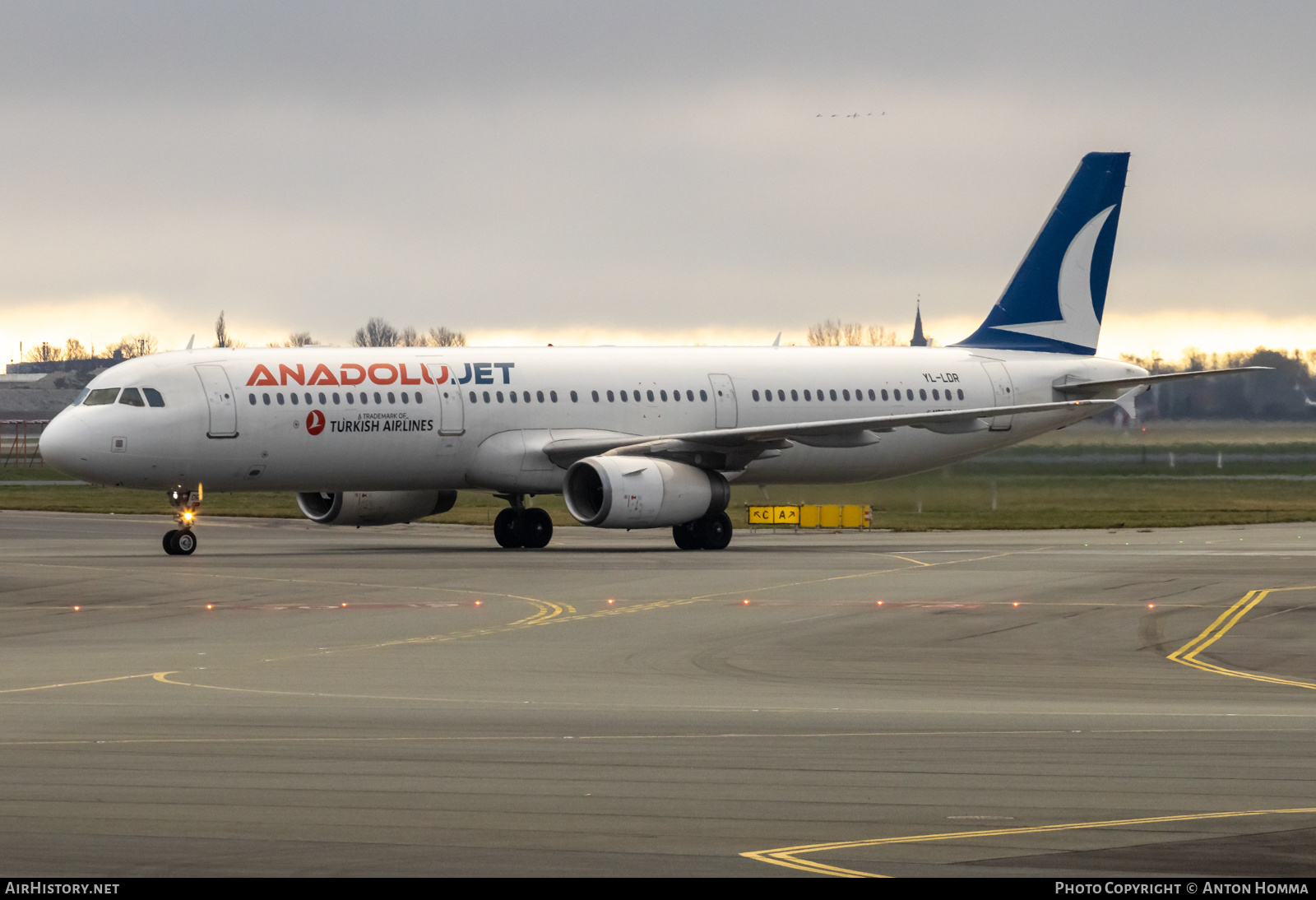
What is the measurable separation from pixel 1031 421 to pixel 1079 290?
4646mm

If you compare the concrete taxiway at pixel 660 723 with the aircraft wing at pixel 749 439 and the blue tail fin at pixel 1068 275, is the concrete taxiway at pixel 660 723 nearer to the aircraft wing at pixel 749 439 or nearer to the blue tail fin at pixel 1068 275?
the aircraft wing at pixel 749 439

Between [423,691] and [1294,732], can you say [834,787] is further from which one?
[423,691]

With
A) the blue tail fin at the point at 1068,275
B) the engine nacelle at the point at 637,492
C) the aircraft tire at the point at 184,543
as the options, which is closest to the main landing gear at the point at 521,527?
the engine nacelle at the point at 637,492

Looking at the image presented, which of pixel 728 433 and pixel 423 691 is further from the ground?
pixel 728 433

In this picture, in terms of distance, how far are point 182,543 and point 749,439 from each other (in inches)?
498

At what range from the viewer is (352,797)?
11.8 meters

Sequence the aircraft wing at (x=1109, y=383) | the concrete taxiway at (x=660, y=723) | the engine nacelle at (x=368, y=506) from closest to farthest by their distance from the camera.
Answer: the concrete taxiway at (x=660, y=723), the engine nacelle at (x=368, y=506), the aircraft wing at (x=1109, y=383)

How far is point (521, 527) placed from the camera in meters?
43.5

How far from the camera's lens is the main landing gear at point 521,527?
143 feet

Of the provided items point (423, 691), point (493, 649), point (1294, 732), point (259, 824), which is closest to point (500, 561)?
point (493, 649)

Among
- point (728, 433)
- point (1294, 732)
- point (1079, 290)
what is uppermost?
point (1079, 290)

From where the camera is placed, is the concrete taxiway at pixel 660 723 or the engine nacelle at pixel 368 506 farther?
the engine nacelle at pixel 368 506

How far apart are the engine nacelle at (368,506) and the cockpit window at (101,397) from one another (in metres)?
5.94

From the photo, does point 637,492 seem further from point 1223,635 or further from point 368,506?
point 1223,635
